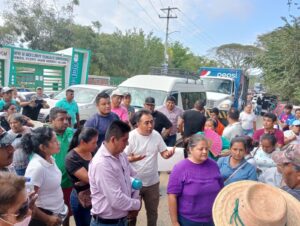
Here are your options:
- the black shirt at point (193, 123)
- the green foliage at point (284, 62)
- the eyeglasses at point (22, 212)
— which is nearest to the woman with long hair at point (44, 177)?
the eyeglasses at point (22, 212)

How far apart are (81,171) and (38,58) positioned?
16.3m

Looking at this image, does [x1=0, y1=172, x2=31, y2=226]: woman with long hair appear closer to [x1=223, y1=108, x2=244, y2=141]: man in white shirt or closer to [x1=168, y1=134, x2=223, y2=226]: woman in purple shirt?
[x1=168, y1=134, x2=223, y2=226]: woman in purple shirt

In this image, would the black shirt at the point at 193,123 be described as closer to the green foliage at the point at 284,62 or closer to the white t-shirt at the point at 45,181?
the white t-shirt at the point at 45,181

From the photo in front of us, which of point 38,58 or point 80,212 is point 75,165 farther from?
point 38,58

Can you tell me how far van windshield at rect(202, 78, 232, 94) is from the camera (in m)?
16.9

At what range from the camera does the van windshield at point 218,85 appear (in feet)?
55.6

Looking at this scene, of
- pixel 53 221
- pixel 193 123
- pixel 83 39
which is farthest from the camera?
pixel 83 39

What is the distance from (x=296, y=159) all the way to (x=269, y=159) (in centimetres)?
180

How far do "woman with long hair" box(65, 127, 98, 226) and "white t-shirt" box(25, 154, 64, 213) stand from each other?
7.4 inches

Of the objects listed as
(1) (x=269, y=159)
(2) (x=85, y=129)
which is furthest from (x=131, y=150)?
(1) (x=269, y=159)

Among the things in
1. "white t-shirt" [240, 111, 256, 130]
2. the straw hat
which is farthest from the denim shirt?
"white t-shirt" [240, 111, 256, 130]

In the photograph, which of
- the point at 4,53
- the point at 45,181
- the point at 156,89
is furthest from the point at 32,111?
the point at 4,53

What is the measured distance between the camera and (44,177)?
2795 mm

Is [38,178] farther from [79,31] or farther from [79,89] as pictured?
[79,31]
